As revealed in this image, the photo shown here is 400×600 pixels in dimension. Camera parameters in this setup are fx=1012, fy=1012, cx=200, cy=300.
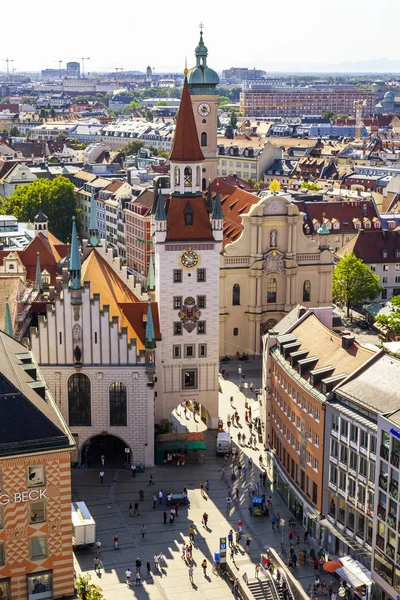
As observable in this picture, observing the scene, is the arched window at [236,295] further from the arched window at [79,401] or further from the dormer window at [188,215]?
the arched window at [79,401]

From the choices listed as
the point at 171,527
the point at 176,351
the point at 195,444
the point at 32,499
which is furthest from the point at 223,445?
the point at 32,499

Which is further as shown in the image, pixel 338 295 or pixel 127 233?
pixel 127 233

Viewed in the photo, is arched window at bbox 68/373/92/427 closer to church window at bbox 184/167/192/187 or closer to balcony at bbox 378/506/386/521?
church window at bbox 184/167/192/187

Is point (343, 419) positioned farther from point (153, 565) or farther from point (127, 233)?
point (127, 233)

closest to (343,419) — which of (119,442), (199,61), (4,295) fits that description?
(119,442)

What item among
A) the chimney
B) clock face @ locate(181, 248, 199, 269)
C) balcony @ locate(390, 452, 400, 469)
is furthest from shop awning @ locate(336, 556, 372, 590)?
clock face @ locate(181, 248, 199, 269)

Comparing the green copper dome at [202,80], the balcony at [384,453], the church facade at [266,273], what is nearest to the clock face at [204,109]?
the green copper dome at [202,80]

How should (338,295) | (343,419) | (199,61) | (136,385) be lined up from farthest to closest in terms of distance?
1. (199,61)
2. (338,295)
3. (136,385)
4. (343,419)
